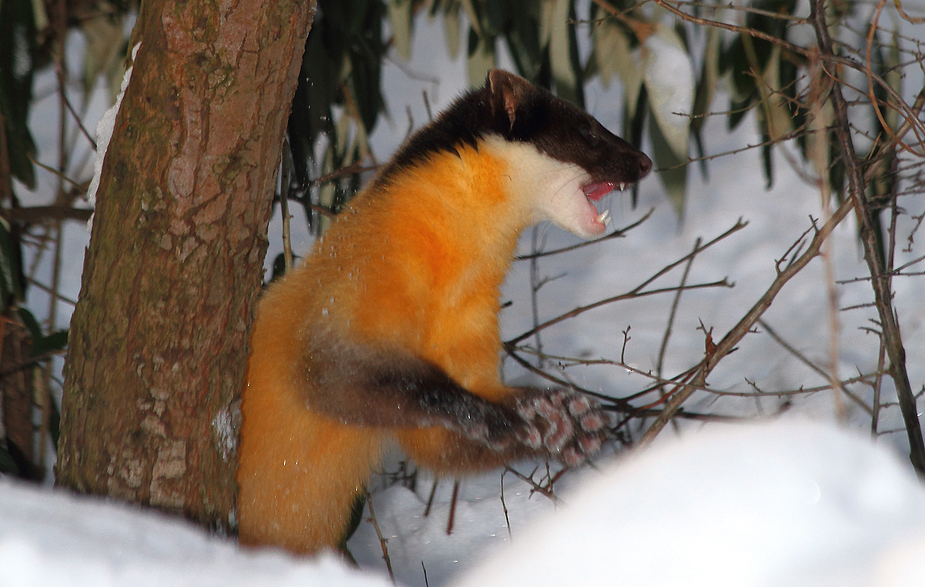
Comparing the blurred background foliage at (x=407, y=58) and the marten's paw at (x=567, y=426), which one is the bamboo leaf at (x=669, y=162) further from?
the marten's paw at (x=567, y=426)

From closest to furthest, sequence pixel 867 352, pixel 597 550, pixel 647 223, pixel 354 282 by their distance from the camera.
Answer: pixel 597 550
pixel 354 282
pixel 867 352
pixel 647 223

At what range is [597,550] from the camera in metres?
0.87

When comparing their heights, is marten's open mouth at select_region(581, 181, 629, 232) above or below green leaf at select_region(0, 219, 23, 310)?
above

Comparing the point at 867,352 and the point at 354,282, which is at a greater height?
the point at 354,282

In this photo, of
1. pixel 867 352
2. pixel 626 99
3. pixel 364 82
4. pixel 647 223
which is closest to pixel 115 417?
pixel 364 82

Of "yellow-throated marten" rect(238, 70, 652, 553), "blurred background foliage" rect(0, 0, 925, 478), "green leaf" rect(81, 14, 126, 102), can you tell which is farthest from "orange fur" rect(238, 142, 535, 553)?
"green leaf" rect(81, 14, 126, 102)

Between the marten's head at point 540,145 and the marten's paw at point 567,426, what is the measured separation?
47cm

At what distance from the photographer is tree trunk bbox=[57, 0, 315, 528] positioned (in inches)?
64.5

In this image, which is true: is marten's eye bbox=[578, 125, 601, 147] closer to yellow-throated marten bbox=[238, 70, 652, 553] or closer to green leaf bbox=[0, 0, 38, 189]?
yellow-throated marten bbox=[238, 70, 652, 553]

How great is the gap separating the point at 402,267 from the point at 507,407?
418 millimetres

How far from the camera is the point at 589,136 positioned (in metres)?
2.25

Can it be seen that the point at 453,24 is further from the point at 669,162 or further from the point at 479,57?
the point at 669,162

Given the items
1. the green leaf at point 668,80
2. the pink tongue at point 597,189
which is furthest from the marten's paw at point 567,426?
the green leaf at point 668,80

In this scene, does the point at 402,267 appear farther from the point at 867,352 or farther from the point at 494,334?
the point at 867,352
